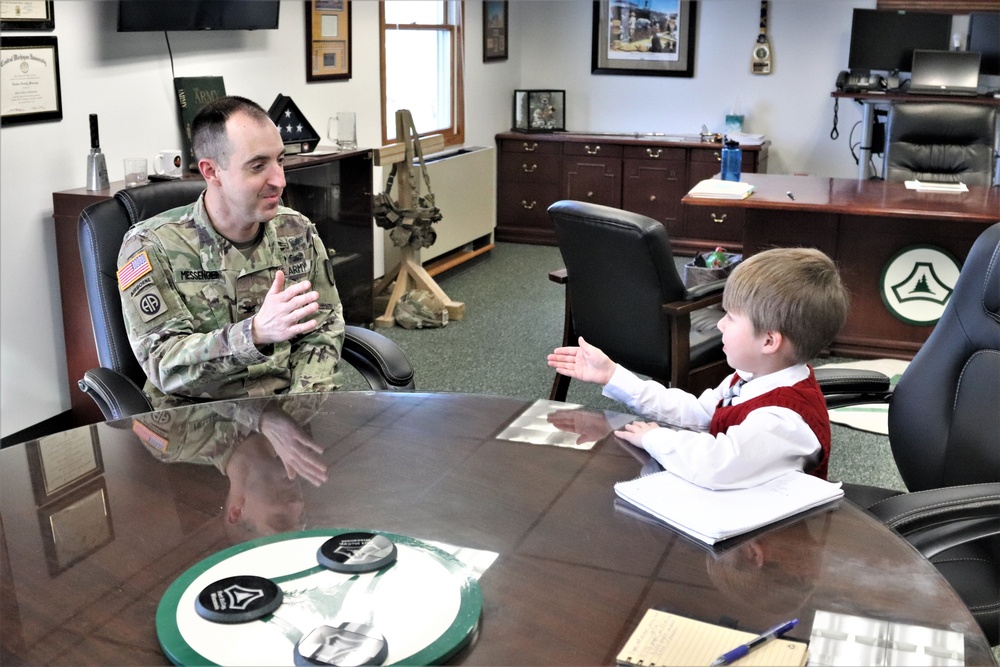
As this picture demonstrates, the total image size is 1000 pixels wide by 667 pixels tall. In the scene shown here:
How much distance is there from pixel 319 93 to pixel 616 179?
7.70 ft

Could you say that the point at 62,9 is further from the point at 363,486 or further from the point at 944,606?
the point at 944,606

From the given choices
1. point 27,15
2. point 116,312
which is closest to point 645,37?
point 27,15

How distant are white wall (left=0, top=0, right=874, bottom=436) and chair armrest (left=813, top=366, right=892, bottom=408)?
2.53 meters

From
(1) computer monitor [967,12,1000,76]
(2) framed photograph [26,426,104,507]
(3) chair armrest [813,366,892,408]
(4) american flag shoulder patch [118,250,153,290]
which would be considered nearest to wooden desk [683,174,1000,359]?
(1) computer monitor [967,12,1000,76]

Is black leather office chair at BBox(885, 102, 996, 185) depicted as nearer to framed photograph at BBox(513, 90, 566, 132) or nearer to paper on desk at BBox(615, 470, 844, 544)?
framed photograph at BBox(513, 90, 566, 132)

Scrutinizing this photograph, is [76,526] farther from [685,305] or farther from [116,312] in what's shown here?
[685,305]

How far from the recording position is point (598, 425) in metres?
1.77

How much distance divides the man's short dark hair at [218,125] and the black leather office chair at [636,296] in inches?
45.8

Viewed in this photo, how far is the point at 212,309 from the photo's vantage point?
7.41 ft

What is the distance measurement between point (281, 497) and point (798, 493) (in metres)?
0.73

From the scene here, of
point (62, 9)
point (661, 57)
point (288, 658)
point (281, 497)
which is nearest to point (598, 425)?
point (281, 497)

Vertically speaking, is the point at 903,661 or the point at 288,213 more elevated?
the point at 288,213

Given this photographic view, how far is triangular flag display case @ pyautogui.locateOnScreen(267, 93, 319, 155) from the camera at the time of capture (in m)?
4.37

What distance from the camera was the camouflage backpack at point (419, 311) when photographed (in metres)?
4.89
